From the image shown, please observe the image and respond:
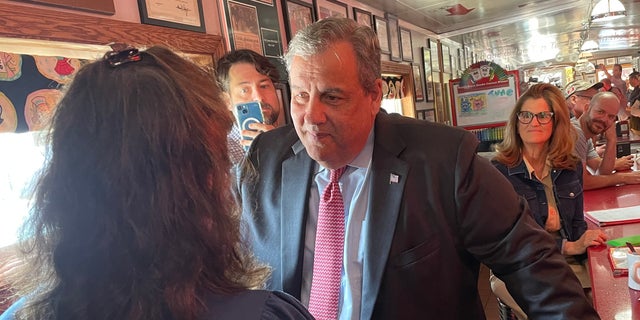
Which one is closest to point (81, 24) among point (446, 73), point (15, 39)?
point (15, 39)

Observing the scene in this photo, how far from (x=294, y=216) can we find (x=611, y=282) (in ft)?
3.63

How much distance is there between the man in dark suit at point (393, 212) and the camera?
1.08m

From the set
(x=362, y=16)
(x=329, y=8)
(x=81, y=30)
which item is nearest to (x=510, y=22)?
(x=362, y=16)

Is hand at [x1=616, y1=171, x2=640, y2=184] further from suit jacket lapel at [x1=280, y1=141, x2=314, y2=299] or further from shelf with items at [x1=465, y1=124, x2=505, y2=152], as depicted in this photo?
suit jacket lapel at [x1=280, y1=141, x2=314, y2=299]

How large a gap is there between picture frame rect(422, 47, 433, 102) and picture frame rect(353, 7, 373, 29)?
1.54 m

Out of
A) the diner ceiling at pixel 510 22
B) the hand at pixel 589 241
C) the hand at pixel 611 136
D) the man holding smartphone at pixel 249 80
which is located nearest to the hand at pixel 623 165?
the hand at pixel 611 136

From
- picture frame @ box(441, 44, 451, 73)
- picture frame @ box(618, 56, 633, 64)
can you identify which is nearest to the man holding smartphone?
picture frame @ box(441, 44, 451, 73)

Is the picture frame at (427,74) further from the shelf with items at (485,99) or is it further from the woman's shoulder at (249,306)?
the woman's shoulder at (249,306)

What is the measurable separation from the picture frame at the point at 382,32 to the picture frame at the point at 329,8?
567 millimetres

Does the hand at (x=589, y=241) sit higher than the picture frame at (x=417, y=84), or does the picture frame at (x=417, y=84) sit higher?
the picture frame at (x=417, y=84)

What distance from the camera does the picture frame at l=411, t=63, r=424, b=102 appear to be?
533cm

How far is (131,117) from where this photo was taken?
57cm

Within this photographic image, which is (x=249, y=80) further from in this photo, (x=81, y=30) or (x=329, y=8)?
(x=329, y=8)

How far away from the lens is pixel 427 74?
5816 millimetres
